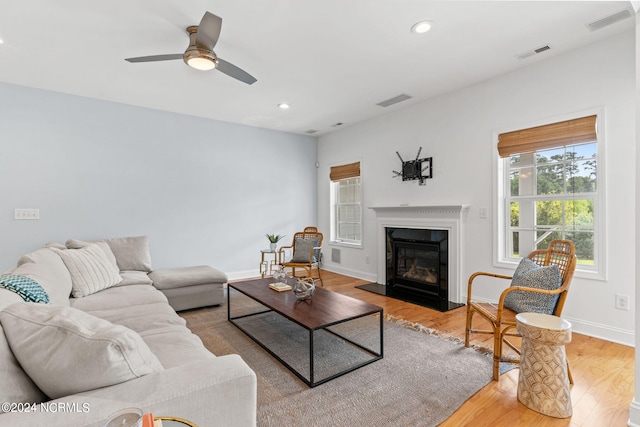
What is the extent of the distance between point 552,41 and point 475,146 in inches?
49.2

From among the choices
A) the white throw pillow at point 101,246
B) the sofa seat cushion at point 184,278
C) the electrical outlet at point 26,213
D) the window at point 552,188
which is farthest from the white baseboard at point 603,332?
the electrical outlet at point 26,213

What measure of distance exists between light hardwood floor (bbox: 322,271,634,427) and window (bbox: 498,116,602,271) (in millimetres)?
792

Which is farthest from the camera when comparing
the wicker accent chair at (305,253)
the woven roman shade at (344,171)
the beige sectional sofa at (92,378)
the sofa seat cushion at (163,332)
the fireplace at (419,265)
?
the woven roman shade at (344,171)

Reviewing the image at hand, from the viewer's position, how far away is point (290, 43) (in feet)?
9.37

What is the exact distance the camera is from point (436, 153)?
14.0ft

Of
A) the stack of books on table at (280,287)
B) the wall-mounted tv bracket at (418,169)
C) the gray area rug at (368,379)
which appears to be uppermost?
the wall-mounted tv bracket at (418,169)

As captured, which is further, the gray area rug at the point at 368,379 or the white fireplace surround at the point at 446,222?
the white fireplace surround at the point at 446,222

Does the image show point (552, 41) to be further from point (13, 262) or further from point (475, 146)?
point (13, 262)

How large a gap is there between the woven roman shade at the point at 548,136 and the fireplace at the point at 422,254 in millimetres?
850

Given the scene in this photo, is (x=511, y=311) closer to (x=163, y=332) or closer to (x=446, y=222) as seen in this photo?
(x=446, y=222)

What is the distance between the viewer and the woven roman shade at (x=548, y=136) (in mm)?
2912

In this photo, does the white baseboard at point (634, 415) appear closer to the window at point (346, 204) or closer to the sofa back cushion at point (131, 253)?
the window at point (346, 204)

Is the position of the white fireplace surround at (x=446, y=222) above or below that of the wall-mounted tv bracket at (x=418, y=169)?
below

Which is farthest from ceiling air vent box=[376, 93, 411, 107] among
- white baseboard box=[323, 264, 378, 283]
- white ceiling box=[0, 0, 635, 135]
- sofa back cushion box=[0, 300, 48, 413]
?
sofa back cushion box=[0, 300, 48, 413]
